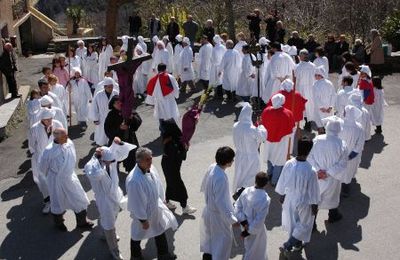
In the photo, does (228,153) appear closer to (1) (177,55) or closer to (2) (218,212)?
(2) (218,212)

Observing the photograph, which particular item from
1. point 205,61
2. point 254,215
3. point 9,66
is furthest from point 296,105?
point 9,66

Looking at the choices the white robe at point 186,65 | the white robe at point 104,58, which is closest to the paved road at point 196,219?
the white robe at point 186,65

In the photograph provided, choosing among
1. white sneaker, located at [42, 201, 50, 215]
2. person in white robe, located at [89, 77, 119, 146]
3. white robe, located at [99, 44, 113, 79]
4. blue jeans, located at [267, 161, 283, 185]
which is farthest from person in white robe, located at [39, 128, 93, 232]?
white robe, located at [99, 44, 113, 79]

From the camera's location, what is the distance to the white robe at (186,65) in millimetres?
15984

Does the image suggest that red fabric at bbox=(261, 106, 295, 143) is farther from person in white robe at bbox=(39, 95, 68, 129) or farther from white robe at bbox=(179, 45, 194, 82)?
white robe at bbox=(179, 45, 194, 82)

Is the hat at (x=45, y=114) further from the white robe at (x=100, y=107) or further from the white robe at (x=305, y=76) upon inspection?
the white robe at (x=305, y=76)

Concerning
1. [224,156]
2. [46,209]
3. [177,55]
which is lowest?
[46,209]

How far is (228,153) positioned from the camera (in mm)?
6828

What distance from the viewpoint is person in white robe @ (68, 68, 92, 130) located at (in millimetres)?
13816

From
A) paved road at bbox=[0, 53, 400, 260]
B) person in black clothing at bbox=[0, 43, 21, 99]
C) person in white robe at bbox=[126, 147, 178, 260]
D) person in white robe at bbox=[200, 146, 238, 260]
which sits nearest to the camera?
person in white robe at bbox=[200, 146, 238, 260]

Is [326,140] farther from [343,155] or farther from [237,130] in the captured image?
[237,130]

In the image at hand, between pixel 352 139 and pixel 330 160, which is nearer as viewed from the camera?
pixel 330 160

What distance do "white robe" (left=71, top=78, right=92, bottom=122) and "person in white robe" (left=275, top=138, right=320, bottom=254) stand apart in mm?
7479

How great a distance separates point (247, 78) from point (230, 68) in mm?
713
